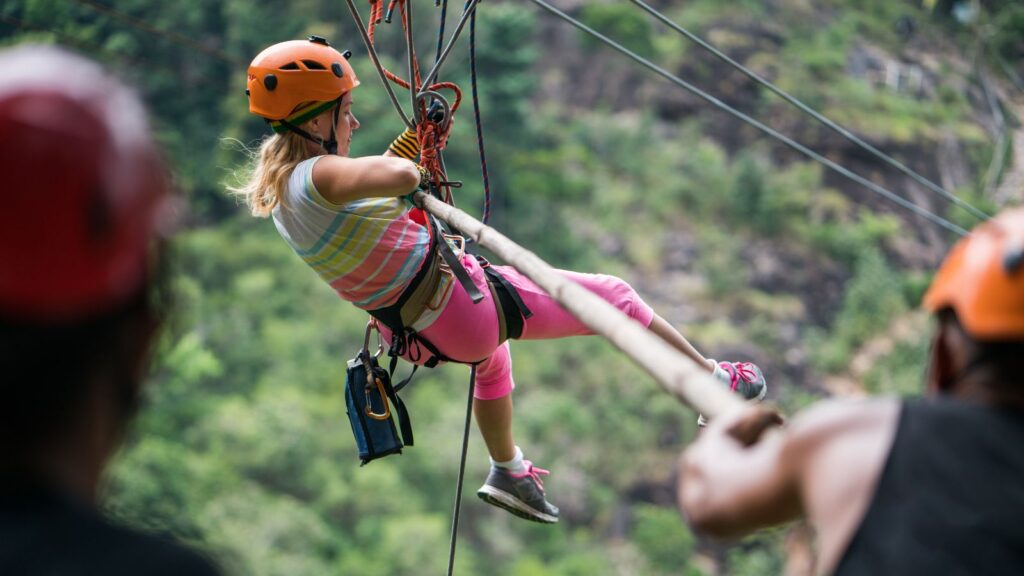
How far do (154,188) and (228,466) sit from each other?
15.0 metres

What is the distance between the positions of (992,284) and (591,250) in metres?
16.9

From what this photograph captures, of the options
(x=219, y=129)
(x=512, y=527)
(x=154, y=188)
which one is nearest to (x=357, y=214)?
(x=154, y=188)

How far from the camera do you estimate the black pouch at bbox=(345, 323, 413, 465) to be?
266 cm

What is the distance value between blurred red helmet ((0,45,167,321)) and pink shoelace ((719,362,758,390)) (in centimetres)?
196

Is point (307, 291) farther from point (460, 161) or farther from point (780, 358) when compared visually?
point (780, 358)

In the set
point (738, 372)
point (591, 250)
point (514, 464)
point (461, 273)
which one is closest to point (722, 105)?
point (738, 372)

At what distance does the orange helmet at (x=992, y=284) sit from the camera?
3.24 ft

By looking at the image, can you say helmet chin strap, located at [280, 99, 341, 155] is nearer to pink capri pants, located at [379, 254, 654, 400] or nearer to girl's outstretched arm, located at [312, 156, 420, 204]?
girl's outstretched arm, located at [312, 156, 420, 204]

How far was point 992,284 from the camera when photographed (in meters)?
1.00

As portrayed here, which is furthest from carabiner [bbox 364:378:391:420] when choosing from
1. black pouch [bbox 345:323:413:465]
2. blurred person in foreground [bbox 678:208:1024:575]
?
blurred person in foreground [bbox 678:208:1024:575]

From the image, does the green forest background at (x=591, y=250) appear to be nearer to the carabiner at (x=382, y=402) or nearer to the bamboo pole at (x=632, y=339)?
the carabiner at (x=382, y=402)

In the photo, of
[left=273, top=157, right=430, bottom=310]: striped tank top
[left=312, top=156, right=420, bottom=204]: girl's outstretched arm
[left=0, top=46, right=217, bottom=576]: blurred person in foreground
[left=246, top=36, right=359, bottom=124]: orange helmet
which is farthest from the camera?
[left=246, top=36, right=359, bottom=124]: orange helmet

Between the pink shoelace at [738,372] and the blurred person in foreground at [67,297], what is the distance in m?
1.95

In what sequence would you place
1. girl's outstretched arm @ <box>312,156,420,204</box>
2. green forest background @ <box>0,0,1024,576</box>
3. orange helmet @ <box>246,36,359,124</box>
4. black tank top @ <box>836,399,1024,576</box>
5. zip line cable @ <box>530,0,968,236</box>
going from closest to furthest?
black tank top @ <box>836,399,1024,576</box>
girl's outstretched arm @ <box>312,156,420,204</box>
orange helmet @ <box>246,36,359,124</box>
zip line cable @ <box>530,0,968,236</box>
green forest background @ <box>0,0,1024,576</box>
